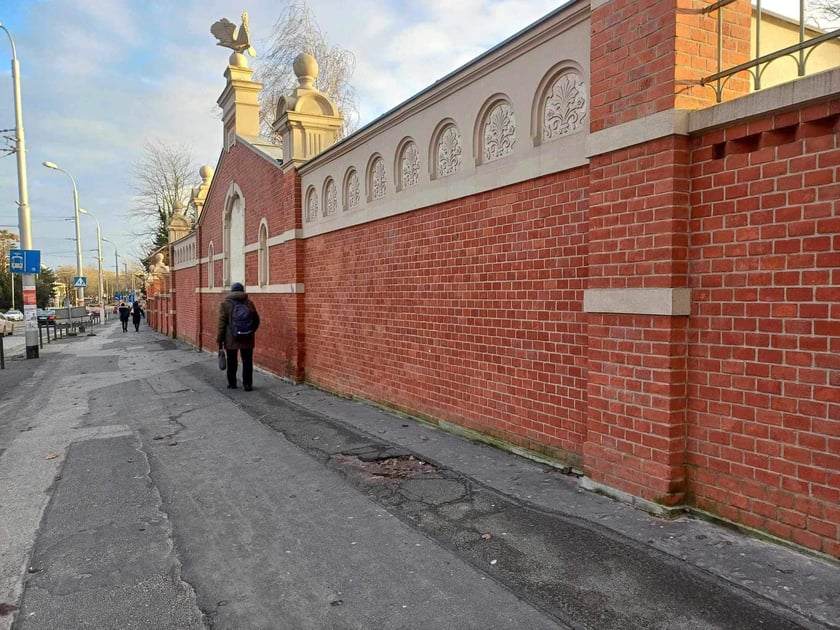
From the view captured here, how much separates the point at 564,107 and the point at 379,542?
3705 mm

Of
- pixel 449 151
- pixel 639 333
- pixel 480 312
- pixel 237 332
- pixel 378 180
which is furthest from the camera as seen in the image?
pixel 237 332

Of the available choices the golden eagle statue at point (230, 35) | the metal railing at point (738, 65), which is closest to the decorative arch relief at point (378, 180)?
the metal railing at point (738, 65)

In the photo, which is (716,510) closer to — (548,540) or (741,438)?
(741,438)

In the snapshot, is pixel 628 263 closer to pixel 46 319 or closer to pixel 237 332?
pixel 237 332

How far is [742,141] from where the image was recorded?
3.60 metres

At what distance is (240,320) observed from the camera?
34.7 ft

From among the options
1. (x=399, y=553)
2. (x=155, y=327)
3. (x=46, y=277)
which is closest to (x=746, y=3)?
(x=399, y=553)

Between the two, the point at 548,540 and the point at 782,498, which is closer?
the point at 782,498

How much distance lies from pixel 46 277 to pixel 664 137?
85779 millimetres

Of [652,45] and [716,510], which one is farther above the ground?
[652,45]

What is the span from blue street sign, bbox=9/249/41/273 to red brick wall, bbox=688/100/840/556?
1803cm

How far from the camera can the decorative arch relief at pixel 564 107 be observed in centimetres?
483

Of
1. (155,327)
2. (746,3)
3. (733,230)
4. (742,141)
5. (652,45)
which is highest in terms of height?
(746,3)

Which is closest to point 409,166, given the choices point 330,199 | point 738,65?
point 330,199
